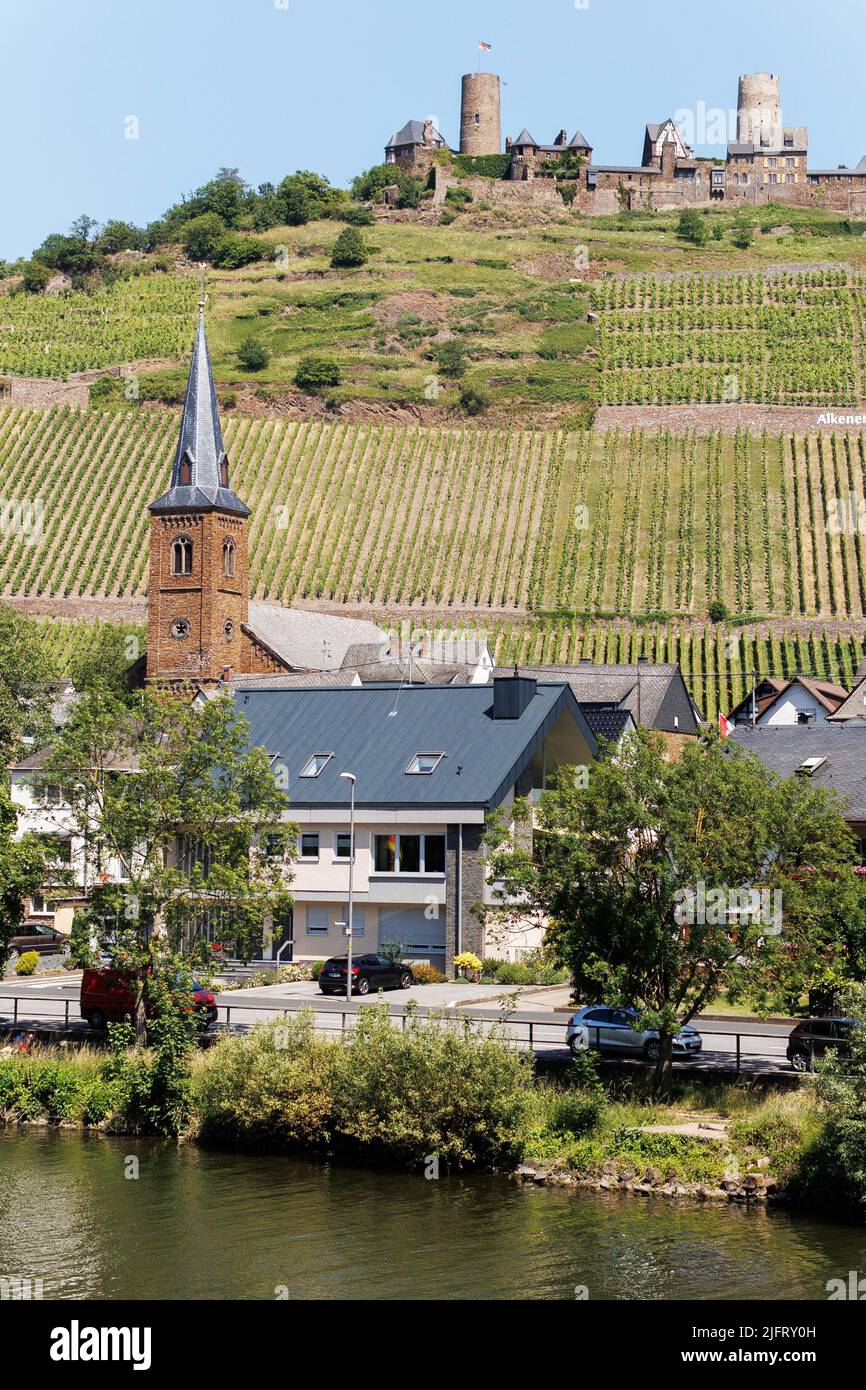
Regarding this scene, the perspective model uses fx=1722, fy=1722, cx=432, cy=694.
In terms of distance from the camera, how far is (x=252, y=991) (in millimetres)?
43812

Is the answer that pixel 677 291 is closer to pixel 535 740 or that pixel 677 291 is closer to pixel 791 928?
pixel 535 740

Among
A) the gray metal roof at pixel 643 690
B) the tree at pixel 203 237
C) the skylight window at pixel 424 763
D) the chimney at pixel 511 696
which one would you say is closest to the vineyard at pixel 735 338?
the tree at pixel 203 237

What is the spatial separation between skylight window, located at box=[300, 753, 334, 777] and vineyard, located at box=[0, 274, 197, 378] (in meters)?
93.5

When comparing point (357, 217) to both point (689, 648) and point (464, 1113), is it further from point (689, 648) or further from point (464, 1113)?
point (464, 1113)

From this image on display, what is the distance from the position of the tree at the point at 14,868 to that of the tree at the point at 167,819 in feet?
3.87

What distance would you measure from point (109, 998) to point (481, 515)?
263ft

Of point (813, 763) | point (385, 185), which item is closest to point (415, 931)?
point (813, 763)

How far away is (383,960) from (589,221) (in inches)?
5800

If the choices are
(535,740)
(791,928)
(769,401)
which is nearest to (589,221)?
(769,401)

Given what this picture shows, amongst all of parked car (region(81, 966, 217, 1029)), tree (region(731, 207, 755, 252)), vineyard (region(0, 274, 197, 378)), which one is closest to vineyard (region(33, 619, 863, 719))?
vineyard (region(0, 274, 197, 378))

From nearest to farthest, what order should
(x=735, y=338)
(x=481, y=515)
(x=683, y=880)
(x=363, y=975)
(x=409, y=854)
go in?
(x=683, y=880)
(x=363, y=975)
(x=409, y=854)
(x=481, y=515)
(x=735, y=338)

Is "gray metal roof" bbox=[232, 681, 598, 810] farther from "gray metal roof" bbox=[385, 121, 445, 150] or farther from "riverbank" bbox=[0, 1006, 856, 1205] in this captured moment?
"gray metal roof" bbox=[385, 121, 445, 150]

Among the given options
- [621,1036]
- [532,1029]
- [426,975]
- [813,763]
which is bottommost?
[621,1036]

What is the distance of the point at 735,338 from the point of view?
137m
